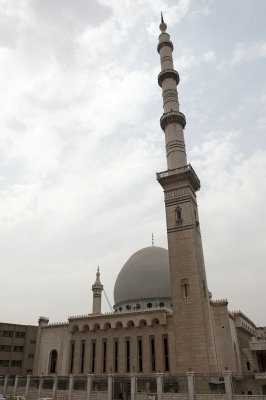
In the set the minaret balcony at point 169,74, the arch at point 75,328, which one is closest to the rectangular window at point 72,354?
the arch at point 75,328

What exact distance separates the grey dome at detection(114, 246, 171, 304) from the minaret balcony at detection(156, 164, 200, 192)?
12164 millimetres

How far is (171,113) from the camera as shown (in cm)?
3859

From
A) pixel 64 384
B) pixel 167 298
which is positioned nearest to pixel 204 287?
pixel 167 298

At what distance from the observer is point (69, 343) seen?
3941 cm

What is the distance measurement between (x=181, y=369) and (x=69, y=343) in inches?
651

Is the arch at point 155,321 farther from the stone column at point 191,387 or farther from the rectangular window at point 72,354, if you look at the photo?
the stone column at point 191,387

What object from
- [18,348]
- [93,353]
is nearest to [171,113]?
[93,353]

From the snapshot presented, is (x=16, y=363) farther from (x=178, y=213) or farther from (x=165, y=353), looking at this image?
(x=178, y=213)

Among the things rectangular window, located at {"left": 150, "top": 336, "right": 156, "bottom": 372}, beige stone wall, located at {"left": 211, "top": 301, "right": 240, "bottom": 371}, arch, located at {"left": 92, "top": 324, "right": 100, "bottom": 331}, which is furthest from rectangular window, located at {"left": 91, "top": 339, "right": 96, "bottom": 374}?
beige stone wall, located at {"left": 211, "top": 301, "right": 240, "bottom": 371}

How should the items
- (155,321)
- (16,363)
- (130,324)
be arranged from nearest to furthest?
(155,321) < (130,324) < (16,363)

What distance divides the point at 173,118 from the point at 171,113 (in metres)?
0.69

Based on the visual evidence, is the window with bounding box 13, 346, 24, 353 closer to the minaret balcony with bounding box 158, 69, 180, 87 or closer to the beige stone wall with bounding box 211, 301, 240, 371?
the beige stone wall with bounding box 211, 301, 240, 371

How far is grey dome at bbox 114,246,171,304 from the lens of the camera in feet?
134

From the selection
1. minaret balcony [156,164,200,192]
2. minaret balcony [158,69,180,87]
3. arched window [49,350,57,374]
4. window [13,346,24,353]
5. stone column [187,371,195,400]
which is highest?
minaret balcony [158,69,180,87]
